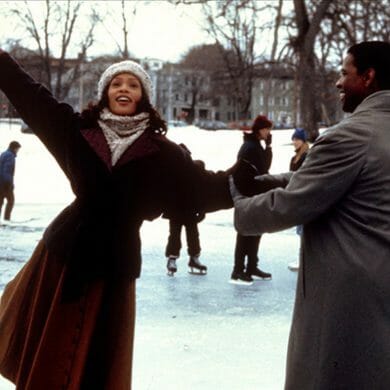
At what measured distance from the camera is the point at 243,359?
4.69 metres

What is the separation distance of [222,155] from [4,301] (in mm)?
26000

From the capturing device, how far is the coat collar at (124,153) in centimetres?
291

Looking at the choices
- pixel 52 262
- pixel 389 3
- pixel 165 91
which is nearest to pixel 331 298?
pixel 52 262

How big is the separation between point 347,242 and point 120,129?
43.2 inches

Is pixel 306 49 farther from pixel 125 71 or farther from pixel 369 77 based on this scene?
pixel 369 77

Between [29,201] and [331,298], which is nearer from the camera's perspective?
[331,298]

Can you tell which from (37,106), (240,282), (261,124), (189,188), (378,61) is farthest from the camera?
(240,282)

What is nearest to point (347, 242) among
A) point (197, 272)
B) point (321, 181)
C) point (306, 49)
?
point (321, 181)

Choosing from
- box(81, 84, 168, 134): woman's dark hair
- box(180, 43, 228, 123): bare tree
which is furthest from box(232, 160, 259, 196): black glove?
box(180, 43, 228, 123): bare tree

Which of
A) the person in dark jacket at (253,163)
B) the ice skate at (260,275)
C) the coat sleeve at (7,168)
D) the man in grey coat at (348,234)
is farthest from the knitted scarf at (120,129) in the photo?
the coat sleeve at (7,168)

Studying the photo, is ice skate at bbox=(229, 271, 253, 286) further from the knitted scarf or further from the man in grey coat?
the man in grey coat

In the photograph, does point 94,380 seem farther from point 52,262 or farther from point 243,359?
point 243,359

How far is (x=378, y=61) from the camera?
2.45 meters

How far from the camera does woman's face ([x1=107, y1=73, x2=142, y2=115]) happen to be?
120 inches
